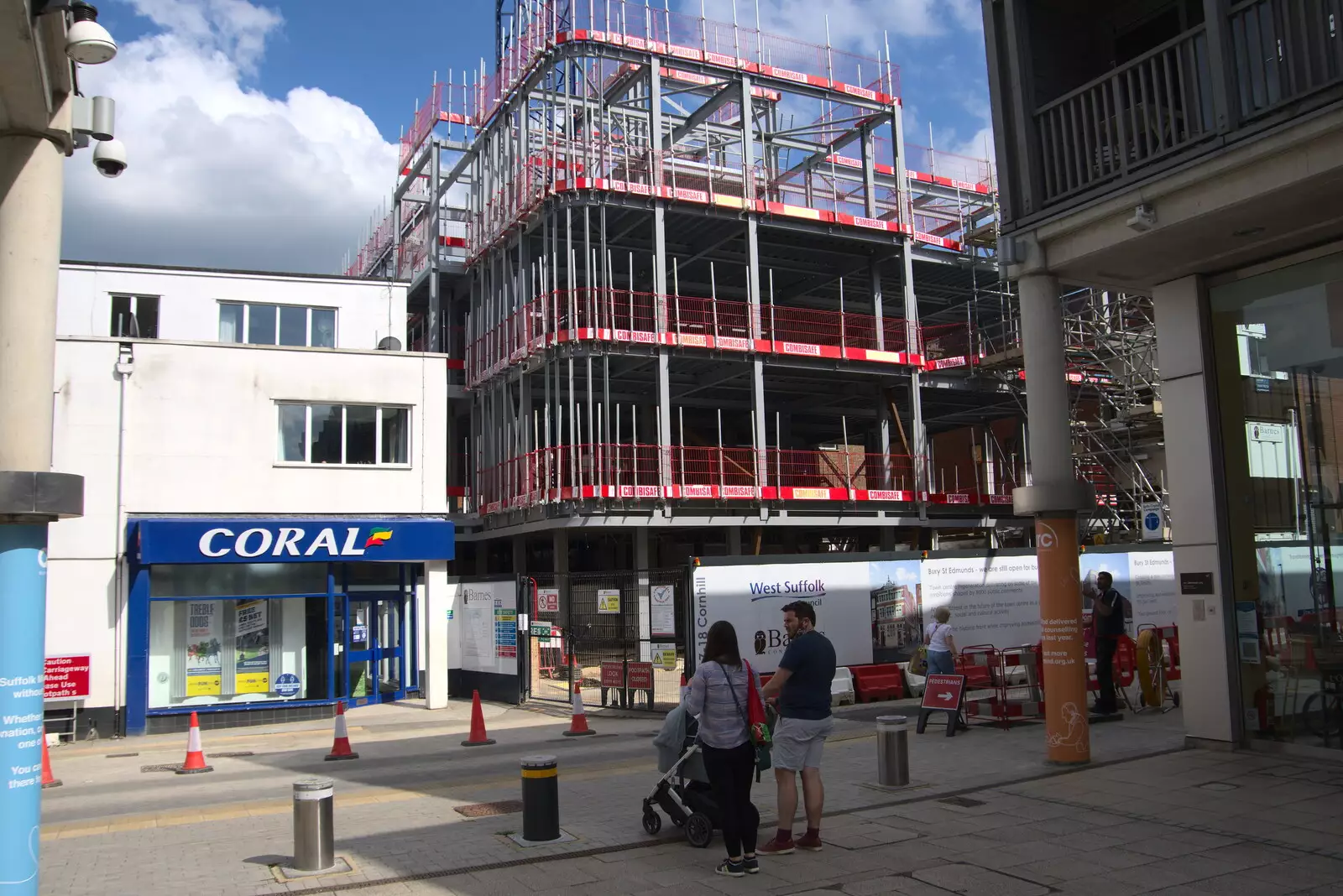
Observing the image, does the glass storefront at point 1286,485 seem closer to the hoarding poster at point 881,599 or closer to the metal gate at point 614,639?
the hoarding poster at point 881,599

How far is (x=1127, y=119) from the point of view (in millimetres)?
11633

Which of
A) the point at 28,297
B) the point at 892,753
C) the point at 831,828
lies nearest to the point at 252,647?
the point at 892,753

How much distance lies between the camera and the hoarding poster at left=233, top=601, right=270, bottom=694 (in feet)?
67.5

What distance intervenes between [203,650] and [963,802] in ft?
52.0

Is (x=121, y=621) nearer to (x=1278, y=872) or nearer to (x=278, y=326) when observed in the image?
(x=278, y=326)

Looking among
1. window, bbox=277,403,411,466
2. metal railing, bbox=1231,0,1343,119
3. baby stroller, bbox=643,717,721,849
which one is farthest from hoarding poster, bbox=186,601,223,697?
metal railing, bbox=1231,0,1343,119

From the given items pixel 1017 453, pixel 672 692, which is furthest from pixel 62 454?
pixel 1017 453

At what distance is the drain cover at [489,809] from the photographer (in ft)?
32.9

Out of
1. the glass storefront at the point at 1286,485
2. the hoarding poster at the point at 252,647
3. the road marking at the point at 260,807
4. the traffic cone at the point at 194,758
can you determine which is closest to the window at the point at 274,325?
the hoarding poster at the point at 252,647

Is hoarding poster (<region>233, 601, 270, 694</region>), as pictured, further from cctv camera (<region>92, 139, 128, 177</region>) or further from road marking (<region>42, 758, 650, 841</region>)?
cctv camera (<region>92, 139, 128, 177</region>)

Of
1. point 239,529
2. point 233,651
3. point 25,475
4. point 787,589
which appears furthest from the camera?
point 233,651

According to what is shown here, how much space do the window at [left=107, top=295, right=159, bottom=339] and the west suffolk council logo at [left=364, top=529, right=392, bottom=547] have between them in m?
7.91

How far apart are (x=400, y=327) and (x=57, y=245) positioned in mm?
Answer: 19654

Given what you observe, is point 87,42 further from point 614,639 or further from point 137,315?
point 137,315
